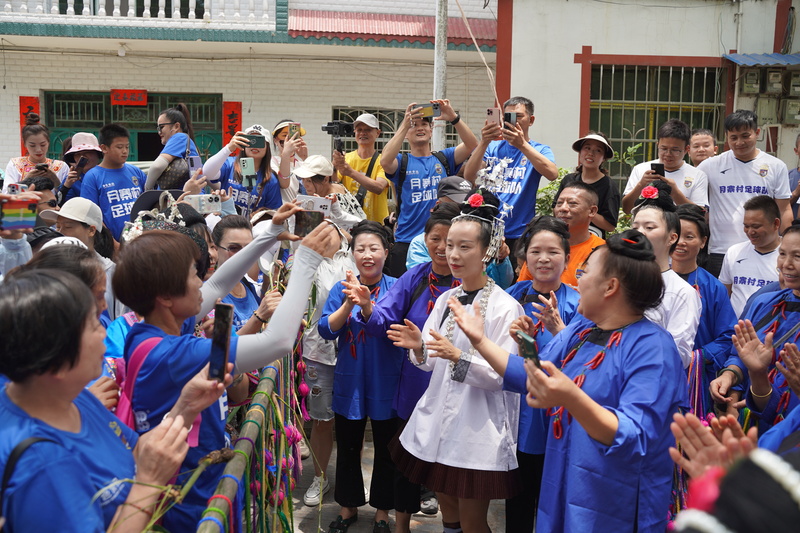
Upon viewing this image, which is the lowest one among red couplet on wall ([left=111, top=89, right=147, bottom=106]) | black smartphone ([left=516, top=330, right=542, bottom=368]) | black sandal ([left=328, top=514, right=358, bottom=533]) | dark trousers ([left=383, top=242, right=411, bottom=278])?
black sandal ([left=328, top=514, right=358, bottom=533])

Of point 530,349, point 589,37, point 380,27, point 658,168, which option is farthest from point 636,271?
point 380,27

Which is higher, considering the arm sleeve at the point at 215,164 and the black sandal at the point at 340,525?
the arm sleeve at the point at 215,164

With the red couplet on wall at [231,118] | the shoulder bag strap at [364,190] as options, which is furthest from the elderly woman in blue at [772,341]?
the red couplet on wall at [231,118]

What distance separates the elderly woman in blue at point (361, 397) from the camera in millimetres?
4223

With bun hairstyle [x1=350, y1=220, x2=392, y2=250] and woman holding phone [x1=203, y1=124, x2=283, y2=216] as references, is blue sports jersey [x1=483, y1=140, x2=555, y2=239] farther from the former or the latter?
woman holding phone [x1=203, y1=124, x2=283, y2=216]

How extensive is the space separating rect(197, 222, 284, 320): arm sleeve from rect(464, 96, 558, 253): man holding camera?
276cm

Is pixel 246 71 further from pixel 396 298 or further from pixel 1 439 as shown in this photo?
pixel 1 439

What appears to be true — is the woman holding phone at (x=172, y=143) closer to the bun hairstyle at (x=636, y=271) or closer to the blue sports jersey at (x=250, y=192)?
the blue sports jersey at (x=250, y=192)

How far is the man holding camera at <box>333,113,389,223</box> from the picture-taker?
5949 mm

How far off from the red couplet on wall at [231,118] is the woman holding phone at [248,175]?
6.20m

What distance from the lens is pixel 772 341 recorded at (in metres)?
3.37

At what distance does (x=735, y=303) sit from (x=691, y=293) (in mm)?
1394

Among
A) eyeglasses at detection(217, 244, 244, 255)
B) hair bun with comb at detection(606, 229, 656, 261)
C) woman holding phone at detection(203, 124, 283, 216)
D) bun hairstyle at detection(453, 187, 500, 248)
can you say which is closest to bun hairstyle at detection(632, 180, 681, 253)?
bun hairstyle at detection(453, 187, 500, 248)

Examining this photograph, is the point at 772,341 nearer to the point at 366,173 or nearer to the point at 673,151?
the point at 673,151
